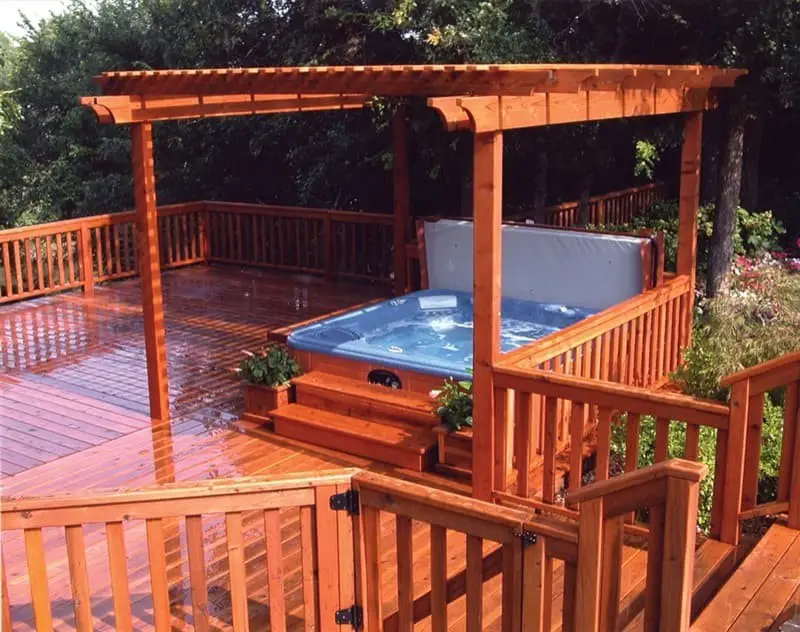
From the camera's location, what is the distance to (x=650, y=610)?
2.48m

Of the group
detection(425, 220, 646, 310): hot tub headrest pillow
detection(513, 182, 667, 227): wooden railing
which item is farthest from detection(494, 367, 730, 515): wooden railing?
detection(513, 182, 667, 227): wooden railing

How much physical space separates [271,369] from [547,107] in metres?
2.79

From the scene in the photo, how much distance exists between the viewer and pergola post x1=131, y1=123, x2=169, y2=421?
6066 mm

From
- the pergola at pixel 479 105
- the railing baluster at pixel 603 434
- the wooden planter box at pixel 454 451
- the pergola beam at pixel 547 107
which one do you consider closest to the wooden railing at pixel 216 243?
the pergola at pixel 479 105

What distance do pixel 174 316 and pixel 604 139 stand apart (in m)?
5.09

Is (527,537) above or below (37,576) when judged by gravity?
above

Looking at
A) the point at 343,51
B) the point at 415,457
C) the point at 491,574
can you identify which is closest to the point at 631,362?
the point at 415,457

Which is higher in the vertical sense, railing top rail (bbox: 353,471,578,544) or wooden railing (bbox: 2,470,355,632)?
railing top rail (bbox: 353,471,578,544)

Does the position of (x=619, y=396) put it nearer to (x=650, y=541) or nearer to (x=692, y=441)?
(x=692, y=441)

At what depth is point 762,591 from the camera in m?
3.45

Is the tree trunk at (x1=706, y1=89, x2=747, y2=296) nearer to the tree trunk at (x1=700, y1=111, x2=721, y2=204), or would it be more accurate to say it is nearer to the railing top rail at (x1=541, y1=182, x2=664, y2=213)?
the railing top rail at (x1=541, y1=182, x2=664, y2=213)

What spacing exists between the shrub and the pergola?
0.58 metres

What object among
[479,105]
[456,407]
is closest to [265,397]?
[456,407]

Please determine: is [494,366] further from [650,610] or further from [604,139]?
[604,139]
